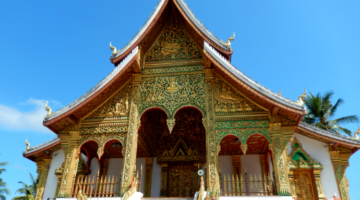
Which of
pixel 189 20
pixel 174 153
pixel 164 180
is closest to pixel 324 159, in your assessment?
pixel 174 153

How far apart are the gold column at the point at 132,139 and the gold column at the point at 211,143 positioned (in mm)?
2213

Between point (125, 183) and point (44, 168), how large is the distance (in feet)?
16.7

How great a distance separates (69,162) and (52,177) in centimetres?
314

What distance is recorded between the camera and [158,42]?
34.4ft

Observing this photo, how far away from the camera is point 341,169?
9578 mm

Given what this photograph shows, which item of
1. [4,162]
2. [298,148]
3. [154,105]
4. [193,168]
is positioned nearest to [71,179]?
[154,105]

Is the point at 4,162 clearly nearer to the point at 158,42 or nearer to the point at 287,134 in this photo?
the point at 158,42

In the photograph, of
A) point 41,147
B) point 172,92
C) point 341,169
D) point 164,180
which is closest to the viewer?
point 172,92

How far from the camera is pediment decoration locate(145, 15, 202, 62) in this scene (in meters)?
10.1

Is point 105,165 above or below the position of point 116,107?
below

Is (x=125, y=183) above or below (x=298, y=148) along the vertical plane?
below

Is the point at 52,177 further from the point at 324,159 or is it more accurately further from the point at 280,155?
the point at 324,159

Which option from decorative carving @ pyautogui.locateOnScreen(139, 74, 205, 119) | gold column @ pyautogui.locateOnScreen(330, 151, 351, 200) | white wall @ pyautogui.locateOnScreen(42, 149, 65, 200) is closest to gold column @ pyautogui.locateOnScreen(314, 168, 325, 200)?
gold column @ pyautogui.locateOnScreen(330, 151, 351, 200)

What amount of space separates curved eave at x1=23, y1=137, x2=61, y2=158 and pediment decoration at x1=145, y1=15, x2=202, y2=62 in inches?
190
